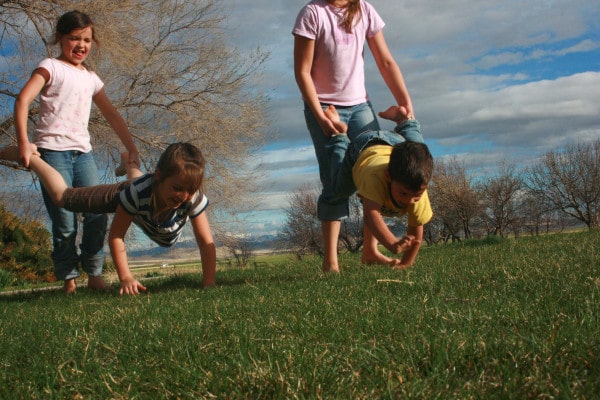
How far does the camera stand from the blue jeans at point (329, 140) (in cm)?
513

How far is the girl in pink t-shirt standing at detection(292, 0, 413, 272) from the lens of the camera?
498cm

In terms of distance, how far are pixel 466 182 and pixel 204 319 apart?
37.6 m

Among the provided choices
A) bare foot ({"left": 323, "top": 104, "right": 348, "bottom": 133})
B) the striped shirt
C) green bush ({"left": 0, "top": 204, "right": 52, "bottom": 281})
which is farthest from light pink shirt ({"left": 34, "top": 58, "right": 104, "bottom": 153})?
green bush ({"left": 0, "top": 204, "right": 52, "bottom": 281})

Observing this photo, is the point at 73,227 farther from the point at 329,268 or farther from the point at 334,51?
the point at 334,51

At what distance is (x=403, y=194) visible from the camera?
13.5ft

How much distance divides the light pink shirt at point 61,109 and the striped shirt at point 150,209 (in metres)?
1.13

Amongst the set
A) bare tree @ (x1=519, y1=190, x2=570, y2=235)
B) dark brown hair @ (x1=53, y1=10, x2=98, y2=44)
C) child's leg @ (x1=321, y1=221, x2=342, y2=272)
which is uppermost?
dark brown hair @ (x1=53, y1=10, x2=98, y2=44)

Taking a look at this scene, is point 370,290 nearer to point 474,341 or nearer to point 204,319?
point 204,319

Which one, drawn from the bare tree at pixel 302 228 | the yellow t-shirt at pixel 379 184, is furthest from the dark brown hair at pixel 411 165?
the bare tree at pixel 302 228

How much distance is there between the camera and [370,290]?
355 centimetres

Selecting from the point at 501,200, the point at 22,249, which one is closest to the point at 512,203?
the point at 501,200

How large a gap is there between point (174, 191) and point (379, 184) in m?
1.57

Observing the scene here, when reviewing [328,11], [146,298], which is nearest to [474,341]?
[146,298]

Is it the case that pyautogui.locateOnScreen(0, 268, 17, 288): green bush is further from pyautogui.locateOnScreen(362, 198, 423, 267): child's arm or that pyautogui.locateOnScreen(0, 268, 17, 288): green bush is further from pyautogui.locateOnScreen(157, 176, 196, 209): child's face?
pyautogui.locateOnScreen(362, 198, 423, 267): child's arm
